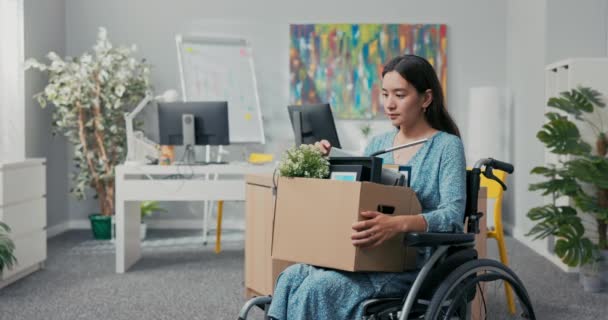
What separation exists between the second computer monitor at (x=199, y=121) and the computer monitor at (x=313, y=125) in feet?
3.51

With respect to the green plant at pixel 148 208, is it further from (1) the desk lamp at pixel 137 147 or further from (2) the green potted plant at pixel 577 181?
(2) the green potted plant at pixel 577 181

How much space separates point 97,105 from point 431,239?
4.64 m

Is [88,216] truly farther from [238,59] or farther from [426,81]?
[426,81]

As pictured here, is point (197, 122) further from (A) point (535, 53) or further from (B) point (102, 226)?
(A) point (535, 53)

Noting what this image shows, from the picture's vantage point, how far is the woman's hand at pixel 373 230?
191 centimetres

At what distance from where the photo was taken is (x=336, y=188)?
6.42ft

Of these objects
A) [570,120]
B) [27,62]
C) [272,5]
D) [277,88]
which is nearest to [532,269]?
[570,120]

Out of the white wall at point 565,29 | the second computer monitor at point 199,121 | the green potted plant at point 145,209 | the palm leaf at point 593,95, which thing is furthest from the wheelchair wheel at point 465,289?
the green potted plant at point 145,209

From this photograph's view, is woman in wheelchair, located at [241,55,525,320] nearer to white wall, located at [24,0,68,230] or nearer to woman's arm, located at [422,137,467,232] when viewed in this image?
woman's arm, located at [422,137,467,232]

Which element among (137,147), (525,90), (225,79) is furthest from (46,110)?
(525,90)

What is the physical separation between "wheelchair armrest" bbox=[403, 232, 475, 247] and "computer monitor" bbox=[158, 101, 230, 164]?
2.89 metres

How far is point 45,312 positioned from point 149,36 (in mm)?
3693

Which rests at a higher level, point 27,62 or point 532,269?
point 27,62

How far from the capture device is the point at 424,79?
222 centimetres
